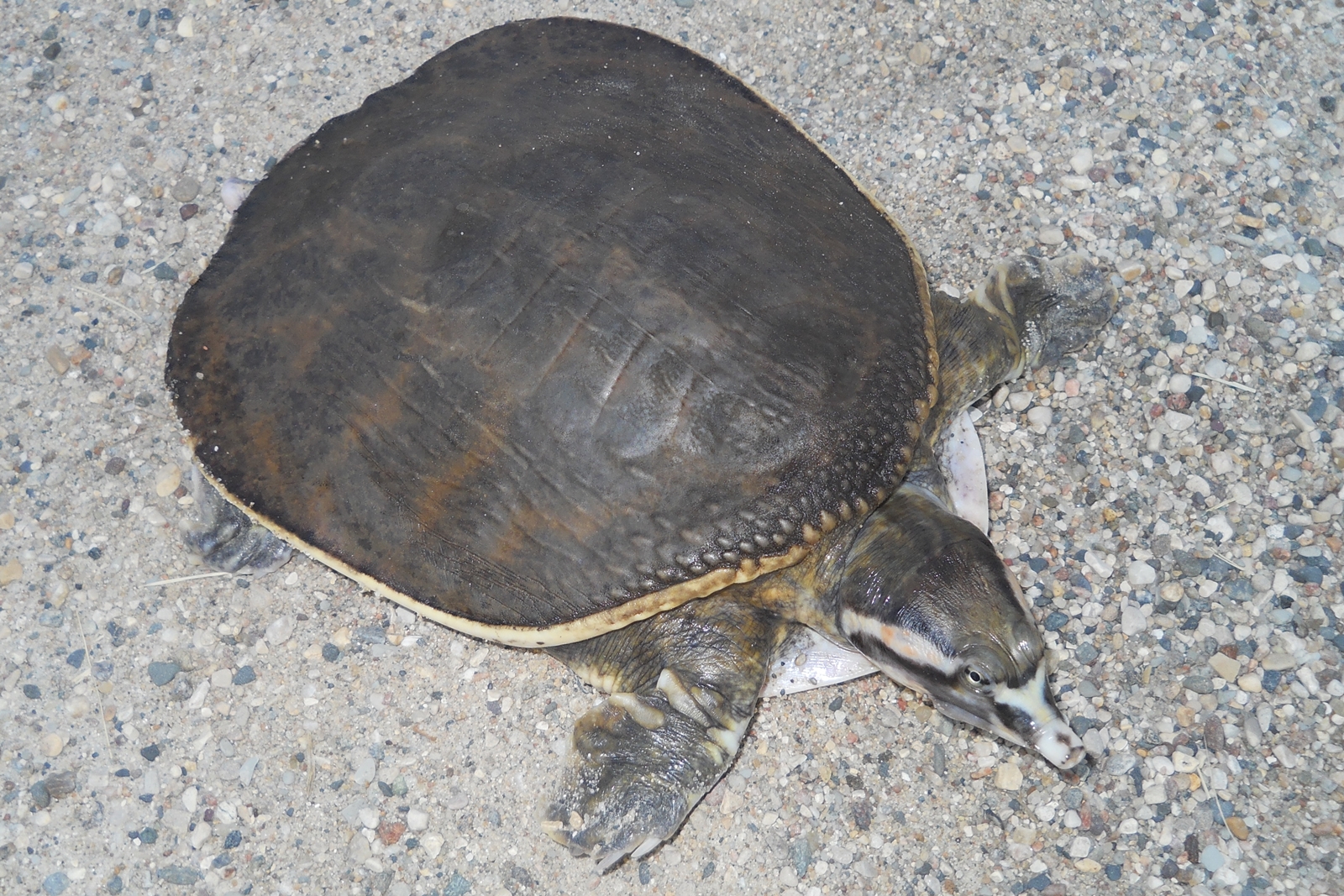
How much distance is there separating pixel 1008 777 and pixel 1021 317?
4.64 ft

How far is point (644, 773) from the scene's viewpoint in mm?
2859

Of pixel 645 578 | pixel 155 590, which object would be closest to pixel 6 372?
pixel 155 590

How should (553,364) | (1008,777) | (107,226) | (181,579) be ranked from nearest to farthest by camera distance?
(553,364)
(1008,777)
(181,579)
(107,226)

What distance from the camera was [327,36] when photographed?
435 cm

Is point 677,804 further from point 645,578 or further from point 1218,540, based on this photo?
point 1218,540

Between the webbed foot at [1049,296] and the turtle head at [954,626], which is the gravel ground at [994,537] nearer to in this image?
the webbed foot at [1049,296]

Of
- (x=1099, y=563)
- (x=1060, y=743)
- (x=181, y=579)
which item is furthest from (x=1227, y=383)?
(x=181, y=579)

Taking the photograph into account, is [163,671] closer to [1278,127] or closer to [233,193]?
[233,193]

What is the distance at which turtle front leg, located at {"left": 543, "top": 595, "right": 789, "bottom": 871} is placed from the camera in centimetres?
285

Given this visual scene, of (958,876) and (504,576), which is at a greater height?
(504,576)

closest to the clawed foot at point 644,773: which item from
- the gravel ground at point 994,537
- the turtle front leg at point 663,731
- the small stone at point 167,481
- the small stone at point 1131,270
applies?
the turtle front leg at point 663,731

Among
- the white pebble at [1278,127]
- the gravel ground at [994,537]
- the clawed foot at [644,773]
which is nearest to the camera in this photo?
the clawed foot at [644,773]

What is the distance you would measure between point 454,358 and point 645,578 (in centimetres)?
77

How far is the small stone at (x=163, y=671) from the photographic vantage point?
3.30 m
